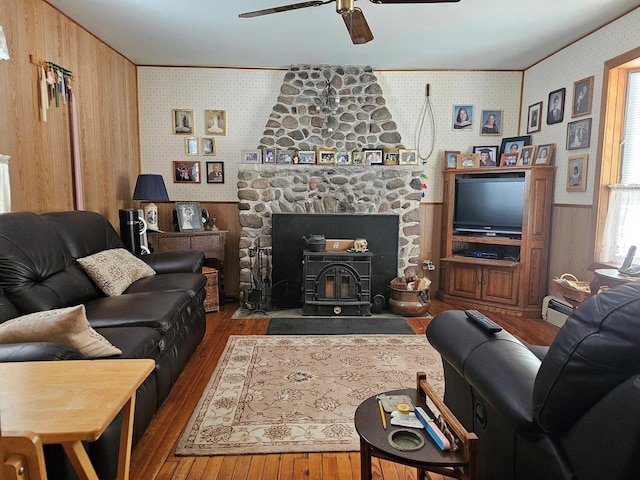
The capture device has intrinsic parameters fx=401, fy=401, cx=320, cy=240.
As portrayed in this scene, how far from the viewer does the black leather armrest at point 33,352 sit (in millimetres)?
1470

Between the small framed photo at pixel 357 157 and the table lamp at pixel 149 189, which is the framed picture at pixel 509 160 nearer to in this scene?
the small framed photo at pixel 357 157

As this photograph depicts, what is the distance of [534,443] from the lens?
1227 mm

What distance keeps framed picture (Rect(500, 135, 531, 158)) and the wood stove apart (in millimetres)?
2225

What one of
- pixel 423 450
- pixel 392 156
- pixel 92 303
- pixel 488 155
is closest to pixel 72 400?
pixel 423 450

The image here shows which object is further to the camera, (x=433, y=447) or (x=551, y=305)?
(x=551, y=305)

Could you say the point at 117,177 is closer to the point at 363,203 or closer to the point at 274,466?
the point at 363,203

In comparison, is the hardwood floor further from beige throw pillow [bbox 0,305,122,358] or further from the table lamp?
the table lamp

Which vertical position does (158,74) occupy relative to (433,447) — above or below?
above

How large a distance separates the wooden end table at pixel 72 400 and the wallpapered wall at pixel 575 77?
4144 mm

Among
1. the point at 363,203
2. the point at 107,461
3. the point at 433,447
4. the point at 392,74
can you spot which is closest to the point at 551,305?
the point at 363,203

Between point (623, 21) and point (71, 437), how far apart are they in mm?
4612

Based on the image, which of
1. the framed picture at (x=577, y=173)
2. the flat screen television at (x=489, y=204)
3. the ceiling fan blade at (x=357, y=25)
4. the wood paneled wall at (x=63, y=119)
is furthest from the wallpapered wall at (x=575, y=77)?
the wood paneled wall at (x=63, y=119)

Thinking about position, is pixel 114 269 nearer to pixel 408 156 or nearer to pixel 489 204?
pixel 408 156

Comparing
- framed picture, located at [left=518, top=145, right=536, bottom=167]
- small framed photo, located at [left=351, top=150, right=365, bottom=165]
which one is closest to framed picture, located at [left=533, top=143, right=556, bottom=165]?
framed picture, located at [left=518, top=145, right=536, bottom=167]
